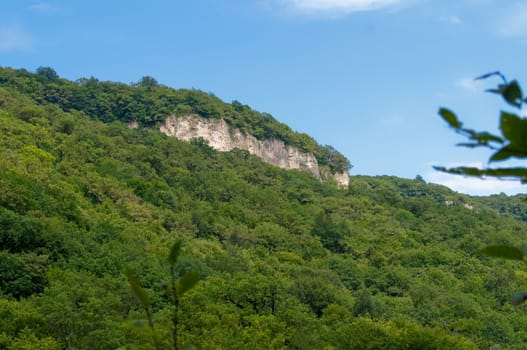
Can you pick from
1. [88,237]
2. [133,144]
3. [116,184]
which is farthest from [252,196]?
[88,237]

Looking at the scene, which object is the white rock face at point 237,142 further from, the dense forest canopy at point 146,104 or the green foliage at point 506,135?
the green foliage at point 506,135

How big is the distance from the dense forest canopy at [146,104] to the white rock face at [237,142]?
89 cm

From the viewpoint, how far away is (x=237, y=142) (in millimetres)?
104562

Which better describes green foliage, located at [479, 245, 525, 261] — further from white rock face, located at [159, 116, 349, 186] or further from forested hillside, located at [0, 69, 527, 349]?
white rock face, located at [159, 116, 349, 186]

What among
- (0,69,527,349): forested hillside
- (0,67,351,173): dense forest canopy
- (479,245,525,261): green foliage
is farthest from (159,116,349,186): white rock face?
(479,245,525,261): green foliage

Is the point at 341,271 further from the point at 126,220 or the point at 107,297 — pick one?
the point at 107,297

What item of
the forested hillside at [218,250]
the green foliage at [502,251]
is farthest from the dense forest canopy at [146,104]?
the green foliage at [502,251]

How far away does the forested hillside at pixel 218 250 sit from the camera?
3331cm

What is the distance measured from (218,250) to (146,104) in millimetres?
49434

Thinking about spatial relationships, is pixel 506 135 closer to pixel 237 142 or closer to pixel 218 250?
pixel 218 250

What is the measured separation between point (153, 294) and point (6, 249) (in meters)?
8.29

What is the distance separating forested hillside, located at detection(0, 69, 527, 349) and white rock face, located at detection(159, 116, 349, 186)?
16.9ft

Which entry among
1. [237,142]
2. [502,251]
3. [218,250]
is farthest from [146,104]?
[502,251]

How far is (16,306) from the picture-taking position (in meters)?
30.3
